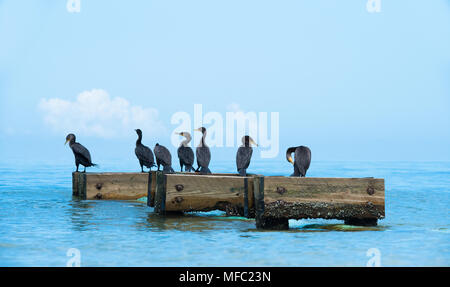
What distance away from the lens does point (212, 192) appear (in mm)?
10047

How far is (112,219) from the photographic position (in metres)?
11.0

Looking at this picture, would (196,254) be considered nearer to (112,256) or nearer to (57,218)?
(112,256)

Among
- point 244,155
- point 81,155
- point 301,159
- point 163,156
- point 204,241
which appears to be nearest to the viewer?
point 204,241

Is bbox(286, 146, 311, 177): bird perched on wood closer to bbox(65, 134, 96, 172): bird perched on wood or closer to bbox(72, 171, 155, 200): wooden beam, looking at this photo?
bbox(72, 171, 155, 200): wooden beam

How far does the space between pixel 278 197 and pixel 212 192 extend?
167 cm

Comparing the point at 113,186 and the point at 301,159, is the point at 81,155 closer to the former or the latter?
the point at 113,186

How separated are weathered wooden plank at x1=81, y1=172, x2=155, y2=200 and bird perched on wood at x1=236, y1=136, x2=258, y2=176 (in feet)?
10.6

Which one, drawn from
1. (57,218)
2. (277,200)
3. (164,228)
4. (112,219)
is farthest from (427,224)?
(57,218)

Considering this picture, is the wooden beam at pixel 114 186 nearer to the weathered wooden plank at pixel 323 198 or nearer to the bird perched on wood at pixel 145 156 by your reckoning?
the bird perched on wood at pixel 145 156

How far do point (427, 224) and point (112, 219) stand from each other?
6.25 meters

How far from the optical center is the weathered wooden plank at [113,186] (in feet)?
48.9

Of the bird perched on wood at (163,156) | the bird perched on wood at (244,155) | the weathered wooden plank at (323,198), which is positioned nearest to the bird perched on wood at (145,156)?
the bird perched on wood at (163,156)

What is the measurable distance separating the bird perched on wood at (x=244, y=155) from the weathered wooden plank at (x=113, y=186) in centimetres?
324

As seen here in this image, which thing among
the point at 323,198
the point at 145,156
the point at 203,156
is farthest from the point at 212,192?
the point at 145,156
